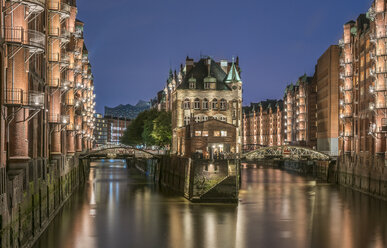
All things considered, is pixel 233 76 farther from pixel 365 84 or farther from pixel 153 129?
pixel 153 129

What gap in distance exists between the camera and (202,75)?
3221 inches

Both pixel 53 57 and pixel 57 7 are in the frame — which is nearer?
pixel 57 7

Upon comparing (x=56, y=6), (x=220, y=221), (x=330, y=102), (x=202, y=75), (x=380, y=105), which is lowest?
(x=220, y=221)

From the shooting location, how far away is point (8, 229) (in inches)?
923

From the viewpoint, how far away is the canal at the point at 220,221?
120ft

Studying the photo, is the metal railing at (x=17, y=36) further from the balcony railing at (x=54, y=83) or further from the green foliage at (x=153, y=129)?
the green foliage at (x=153, y=129)

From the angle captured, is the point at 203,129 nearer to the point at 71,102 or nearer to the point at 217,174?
the point at 217,174

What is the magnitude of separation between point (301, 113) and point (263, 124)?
4429 cm

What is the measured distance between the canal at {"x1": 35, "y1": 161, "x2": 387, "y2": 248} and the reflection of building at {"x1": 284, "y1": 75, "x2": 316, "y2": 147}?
50856 mm

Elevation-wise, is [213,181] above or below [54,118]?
below

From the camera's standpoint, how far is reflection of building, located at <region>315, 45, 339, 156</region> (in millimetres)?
93625

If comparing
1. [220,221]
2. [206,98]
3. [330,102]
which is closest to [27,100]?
[220,221]

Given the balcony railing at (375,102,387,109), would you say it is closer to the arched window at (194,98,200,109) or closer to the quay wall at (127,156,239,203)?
the quay wall at (127,156,239,203)

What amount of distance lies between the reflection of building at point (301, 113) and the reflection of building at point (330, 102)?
1250cm
